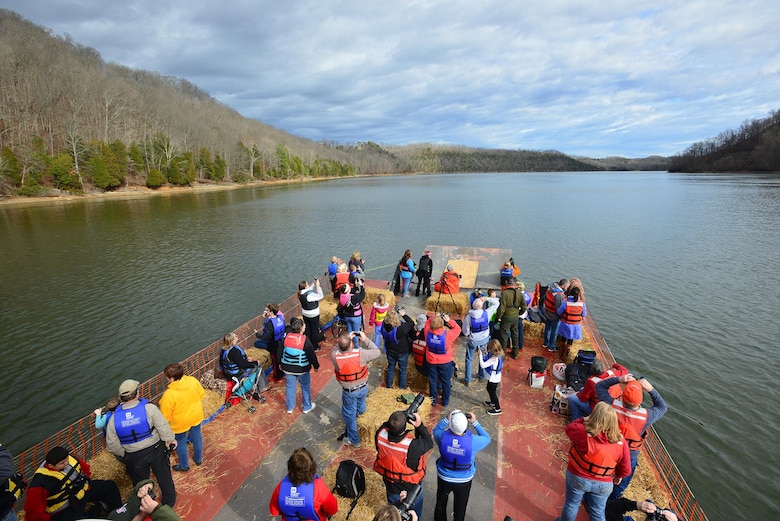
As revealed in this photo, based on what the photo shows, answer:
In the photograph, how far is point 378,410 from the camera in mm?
6941

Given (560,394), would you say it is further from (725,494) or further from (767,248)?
(767,248)

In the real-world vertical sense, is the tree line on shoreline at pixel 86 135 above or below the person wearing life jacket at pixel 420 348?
above

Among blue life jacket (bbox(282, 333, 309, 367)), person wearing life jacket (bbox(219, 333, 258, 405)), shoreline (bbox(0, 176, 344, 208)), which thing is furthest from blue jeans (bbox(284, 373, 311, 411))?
shoreline (bbox(0, 176, 344, 208))

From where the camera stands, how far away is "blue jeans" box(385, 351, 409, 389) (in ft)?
25.2

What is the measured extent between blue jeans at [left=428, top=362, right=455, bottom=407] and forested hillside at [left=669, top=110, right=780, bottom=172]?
154m

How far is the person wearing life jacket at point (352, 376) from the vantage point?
6.00 meters

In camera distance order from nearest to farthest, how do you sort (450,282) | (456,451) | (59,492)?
1. (456,451)
2. (59,492)
3. (450,282)

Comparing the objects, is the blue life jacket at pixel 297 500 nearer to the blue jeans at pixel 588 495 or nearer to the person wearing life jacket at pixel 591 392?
the blue jeans at pixel 588 495

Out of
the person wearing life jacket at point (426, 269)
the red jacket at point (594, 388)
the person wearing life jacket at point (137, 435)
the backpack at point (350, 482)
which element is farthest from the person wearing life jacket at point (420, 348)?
the person wearing life jacket at point (426, 269)

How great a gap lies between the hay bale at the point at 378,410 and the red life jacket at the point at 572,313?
440 centimetres

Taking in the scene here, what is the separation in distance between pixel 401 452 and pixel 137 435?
11.5 feet

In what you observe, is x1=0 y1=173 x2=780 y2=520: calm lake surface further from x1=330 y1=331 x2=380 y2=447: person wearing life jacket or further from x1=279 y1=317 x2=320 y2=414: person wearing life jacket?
x1=279 y1=317 x2=320 y2=414: person wearing life jacket

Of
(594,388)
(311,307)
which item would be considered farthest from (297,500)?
(311,307)

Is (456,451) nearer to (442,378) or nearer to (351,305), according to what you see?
(442,378)
